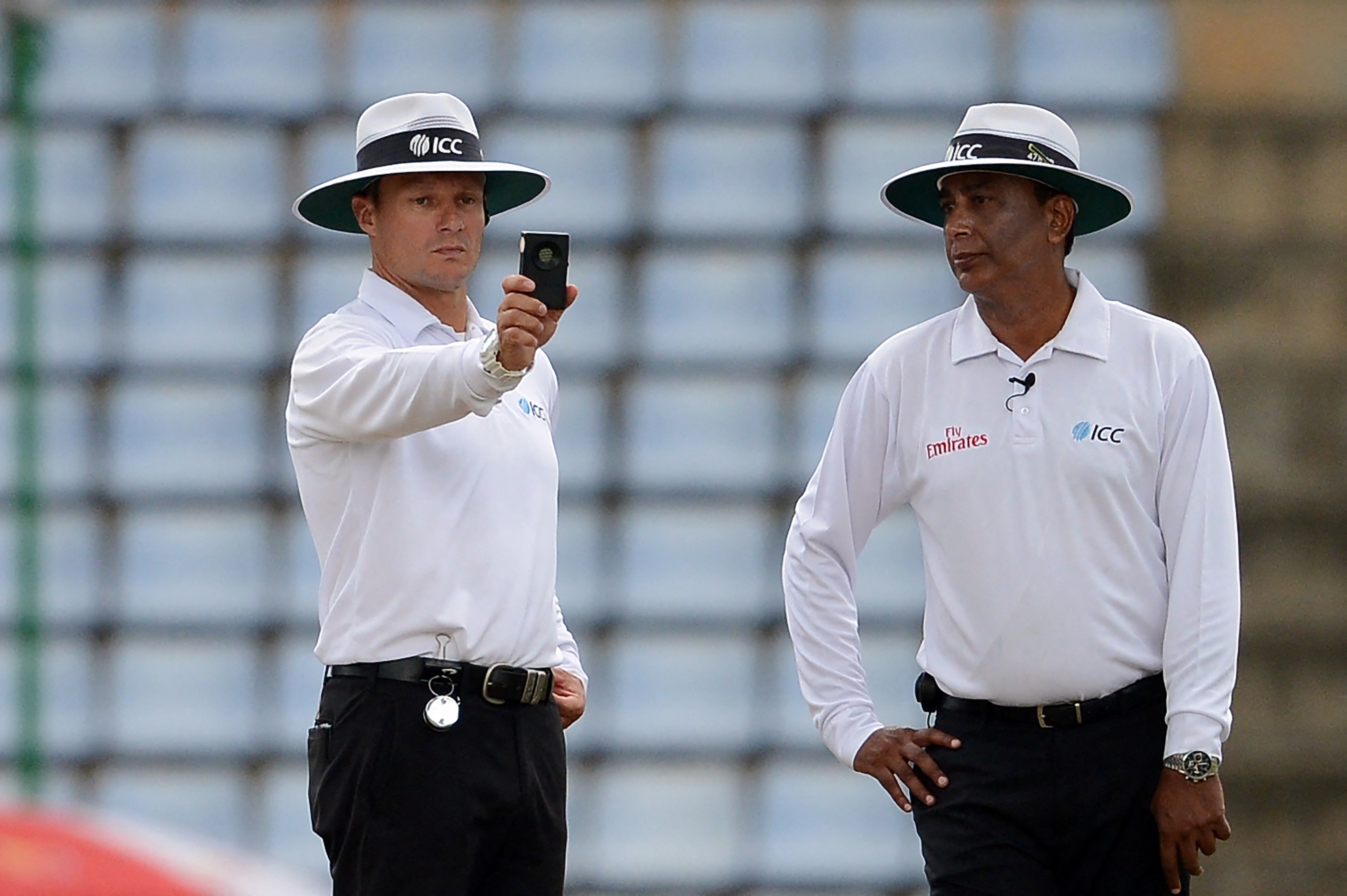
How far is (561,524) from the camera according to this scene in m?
6.52

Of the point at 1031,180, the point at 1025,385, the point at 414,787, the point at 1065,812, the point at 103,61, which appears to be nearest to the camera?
the point at 414,787

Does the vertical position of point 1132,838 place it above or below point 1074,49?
below

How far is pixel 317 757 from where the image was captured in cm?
316

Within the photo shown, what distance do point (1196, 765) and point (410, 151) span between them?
5.00ft

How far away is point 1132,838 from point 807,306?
3.47 metres

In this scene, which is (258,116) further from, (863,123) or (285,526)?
(863,123)

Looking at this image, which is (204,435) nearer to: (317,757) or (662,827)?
(662,827)

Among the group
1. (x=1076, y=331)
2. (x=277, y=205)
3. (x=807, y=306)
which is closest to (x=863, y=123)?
(x=807, y=306)

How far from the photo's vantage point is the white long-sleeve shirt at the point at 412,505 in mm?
3092

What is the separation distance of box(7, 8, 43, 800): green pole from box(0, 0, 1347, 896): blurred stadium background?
0.05 metres

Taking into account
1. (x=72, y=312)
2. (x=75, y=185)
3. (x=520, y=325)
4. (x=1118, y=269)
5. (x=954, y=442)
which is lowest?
(x=954, y=442)

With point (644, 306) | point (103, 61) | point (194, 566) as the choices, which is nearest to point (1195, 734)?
point (644, 306)

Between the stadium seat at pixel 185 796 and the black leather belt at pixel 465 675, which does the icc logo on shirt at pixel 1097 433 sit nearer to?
the black leather belt at pixel 465 675

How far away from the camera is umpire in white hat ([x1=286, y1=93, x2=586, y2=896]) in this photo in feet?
10.1
